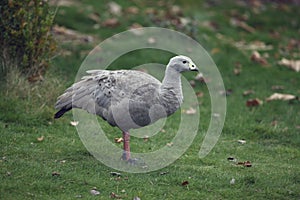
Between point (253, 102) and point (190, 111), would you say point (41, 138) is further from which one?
point (253, 102)

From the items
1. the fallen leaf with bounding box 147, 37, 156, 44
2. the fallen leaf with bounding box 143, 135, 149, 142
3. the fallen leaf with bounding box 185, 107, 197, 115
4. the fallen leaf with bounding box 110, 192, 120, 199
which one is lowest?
the fallen leaf with bounding box 143, 135, 149, 142

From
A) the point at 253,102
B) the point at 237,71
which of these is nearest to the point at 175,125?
the point at 253,102

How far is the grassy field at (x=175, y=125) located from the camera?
6.46 metres

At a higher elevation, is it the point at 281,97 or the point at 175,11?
the point at 175,11

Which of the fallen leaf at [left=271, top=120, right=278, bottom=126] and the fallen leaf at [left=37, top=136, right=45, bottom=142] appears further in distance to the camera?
the fallen leaf at [left=271, top=120, right=278, bottom=126]

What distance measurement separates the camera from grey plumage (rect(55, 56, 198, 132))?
7.06 m

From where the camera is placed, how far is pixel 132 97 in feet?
23.3

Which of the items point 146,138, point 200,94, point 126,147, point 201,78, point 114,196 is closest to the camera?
point 114,196

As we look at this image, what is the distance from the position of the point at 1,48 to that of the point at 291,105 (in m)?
5.12

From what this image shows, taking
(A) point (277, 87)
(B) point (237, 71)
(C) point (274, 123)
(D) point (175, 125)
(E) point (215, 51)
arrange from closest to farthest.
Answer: (D) point (175, 125) < (C) point (274, 123) < (A) point (277, 87) < (B) point (237, 71) < (E) point (215, 51)

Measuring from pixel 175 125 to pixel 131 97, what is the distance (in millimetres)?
2167

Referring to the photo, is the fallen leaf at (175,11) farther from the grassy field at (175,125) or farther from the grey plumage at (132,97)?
the grey plumage at (132,97)

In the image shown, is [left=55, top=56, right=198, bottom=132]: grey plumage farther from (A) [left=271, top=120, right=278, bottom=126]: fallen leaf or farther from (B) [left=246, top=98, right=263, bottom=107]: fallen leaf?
(B) [left=246, top=98, right=263, bottom=107]: fallen leaf

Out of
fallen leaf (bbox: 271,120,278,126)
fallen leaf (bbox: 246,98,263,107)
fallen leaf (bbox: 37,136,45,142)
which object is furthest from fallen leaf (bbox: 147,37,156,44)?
fallen leaf (bbox: 37,136,45,142)
